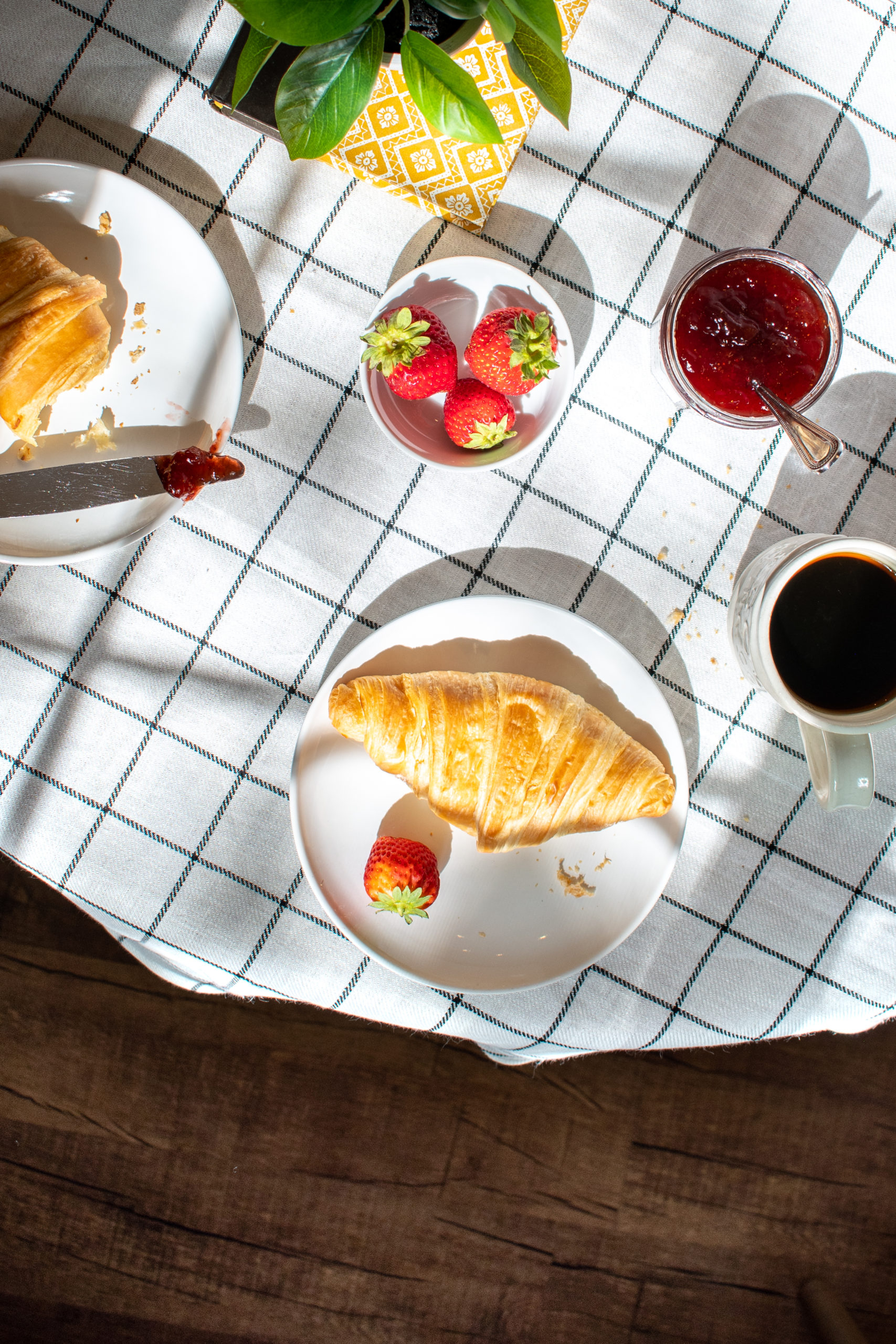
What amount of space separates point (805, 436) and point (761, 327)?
18cm

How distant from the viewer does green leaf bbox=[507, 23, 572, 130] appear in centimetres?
87

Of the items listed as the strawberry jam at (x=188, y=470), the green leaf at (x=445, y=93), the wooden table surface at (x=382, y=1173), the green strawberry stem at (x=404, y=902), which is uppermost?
the green leaf at (x=445, y=93)

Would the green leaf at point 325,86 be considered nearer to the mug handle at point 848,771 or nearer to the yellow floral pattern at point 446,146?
the yellow floral pattern at point 446,146

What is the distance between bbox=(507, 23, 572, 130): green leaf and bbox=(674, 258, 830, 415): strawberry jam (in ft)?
1.39

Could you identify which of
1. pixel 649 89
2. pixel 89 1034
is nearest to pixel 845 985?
pixel 649 89

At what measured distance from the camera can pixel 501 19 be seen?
32.1 inches

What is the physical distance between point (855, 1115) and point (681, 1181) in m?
0.48

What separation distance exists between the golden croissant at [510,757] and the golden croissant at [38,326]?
64 centimetres

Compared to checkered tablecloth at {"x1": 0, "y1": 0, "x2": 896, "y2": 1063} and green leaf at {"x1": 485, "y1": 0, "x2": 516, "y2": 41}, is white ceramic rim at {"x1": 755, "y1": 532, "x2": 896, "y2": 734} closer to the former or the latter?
checkered tablecloth at {"x1": 0, "y1": 0, "x2": 896, "y2": 1063}

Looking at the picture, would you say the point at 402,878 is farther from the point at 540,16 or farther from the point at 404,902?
the point at 540,16

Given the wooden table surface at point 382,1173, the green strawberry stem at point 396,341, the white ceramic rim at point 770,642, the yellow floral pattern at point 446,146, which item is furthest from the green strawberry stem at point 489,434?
the wooden table surface at point 382,1173

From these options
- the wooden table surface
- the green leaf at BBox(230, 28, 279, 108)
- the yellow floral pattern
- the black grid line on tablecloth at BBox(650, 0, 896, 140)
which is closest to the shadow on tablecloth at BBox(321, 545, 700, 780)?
the yellow floral pattern

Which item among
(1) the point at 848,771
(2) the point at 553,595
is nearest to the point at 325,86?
(2) the point at 553,595

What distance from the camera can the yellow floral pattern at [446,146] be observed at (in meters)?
1.23
